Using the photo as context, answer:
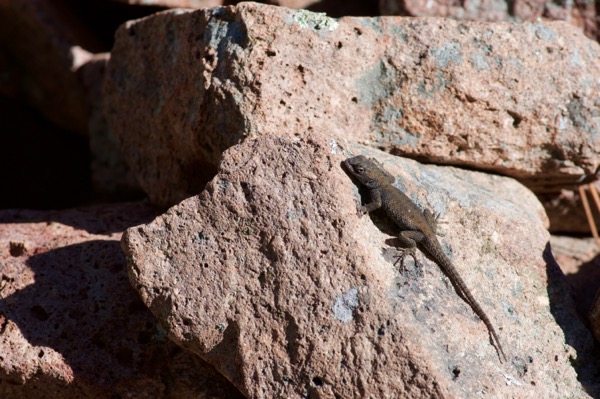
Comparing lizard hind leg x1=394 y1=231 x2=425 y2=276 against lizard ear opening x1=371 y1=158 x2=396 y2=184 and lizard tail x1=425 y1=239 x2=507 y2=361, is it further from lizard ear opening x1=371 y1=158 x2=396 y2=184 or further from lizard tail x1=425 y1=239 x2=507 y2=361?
lizard ear opening x1=371 y1=158 x2=396 y2=184

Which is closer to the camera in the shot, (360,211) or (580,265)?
(360,211)

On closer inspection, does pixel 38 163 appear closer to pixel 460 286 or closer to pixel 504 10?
pixel 504 10

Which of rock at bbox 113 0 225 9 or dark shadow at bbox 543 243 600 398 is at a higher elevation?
rock at bbox 113 0 225 9

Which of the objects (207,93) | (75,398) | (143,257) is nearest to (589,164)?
(207,93)

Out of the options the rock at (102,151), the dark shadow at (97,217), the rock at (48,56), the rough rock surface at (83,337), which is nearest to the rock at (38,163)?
the rock at (48,56)

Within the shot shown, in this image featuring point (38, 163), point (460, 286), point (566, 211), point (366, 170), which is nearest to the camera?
point (460, 286)

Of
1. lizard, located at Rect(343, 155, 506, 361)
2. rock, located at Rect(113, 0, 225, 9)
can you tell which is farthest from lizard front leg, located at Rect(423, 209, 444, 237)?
rock, located at Rect(113, 0, 225, 9)

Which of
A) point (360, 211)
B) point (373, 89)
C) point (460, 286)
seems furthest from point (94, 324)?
point (373, 89)
